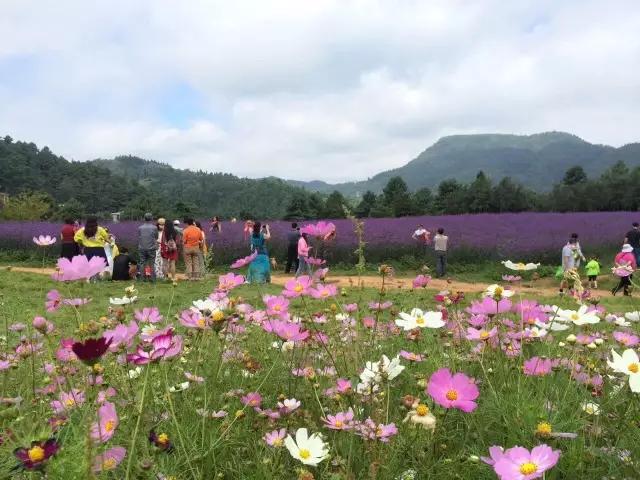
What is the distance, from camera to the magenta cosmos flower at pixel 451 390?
3.58 ft

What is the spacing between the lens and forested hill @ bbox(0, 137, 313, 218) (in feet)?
184

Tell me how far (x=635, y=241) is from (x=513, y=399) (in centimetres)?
1105

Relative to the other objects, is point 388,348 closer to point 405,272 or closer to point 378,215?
point 405,272

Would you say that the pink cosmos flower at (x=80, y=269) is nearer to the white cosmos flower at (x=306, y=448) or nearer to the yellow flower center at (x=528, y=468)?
the white cosmos flower at (x=306, y=448)

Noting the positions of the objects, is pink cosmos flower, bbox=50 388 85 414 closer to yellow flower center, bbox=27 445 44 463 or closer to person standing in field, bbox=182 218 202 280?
yellow flower center, bbox=27 445 44 463

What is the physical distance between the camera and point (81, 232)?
29.1 feet

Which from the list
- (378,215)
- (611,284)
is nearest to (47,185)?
(378,215)

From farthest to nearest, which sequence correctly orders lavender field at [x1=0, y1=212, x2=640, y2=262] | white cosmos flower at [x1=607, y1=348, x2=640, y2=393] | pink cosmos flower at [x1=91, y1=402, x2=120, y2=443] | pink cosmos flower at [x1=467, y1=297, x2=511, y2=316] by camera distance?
lavender field at [x1=0, y1=212, x2=640, y2=262]
pink cosmos flower at [x1=467, y1=297, x2=511, y2=316]
white cosmos flower at [x1=607, y1=348, x2=640, y2=393]
pink cosmos flower at [x1=91, y1=402, x2=120, y2=443]

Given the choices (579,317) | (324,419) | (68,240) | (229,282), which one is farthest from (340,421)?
(68,240)

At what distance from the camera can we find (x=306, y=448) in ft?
3.69

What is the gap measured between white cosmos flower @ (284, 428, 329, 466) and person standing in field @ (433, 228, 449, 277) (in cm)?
1106

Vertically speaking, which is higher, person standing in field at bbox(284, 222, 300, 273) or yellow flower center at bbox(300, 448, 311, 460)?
yellow flower center at bbox(300, 448, 311, 460)

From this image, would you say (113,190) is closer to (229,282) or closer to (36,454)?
(229,282)

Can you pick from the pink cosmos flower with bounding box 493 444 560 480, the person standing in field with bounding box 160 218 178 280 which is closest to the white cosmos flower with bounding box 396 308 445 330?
the pink cosmos flower with bounding box 493 444 560 480
